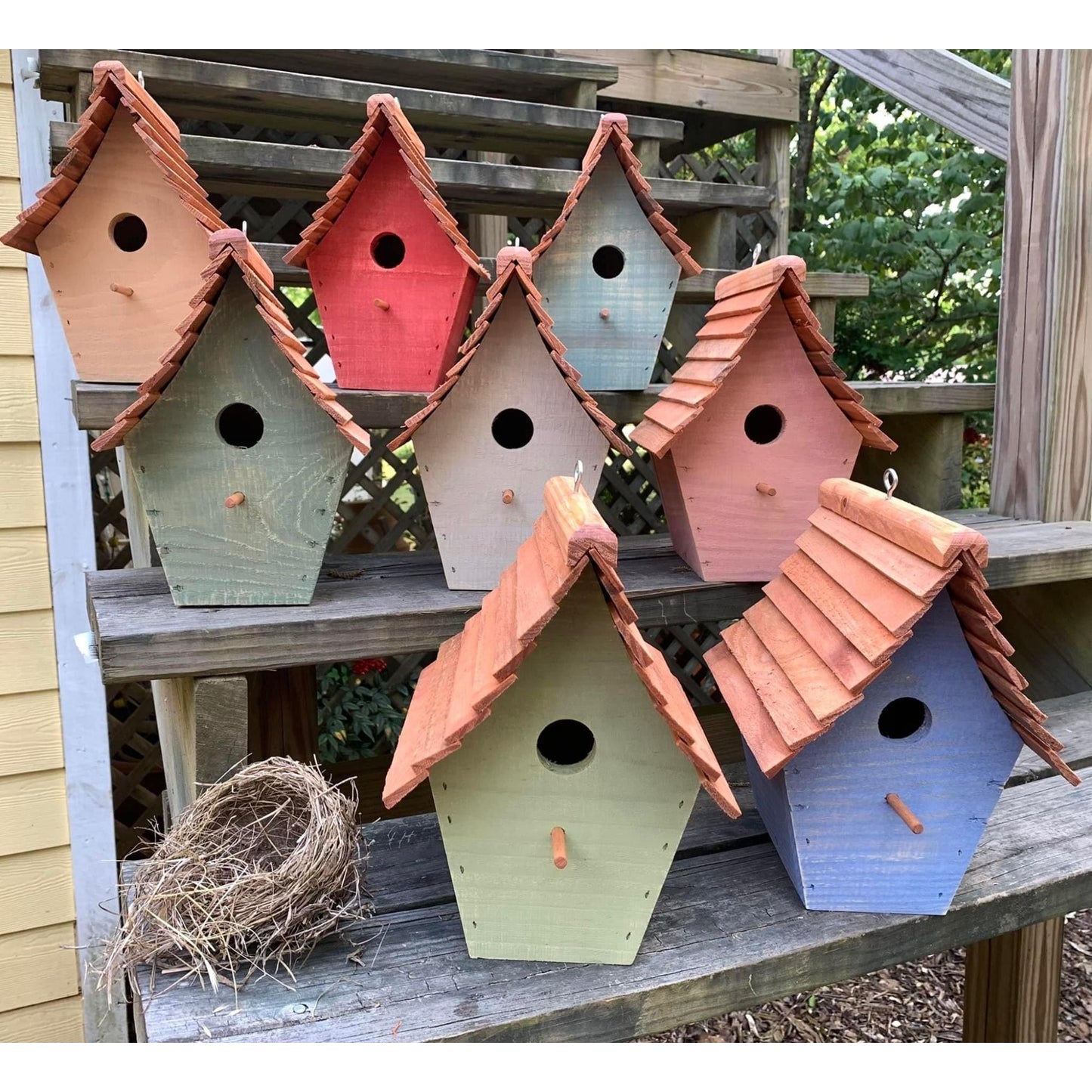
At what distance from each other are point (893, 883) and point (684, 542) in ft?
1.92

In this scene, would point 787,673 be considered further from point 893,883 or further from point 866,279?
point 866,279

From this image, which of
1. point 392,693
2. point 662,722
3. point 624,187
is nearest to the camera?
point 662,722

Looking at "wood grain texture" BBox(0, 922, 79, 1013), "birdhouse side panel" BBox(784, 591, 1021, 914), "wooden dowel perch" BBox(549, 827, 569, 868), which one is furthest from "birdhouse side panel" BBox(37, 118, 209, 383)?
"wood grain texture" BBox(0, 922, 79, 1013)

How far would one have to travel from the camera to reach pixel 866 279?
6.75 feet

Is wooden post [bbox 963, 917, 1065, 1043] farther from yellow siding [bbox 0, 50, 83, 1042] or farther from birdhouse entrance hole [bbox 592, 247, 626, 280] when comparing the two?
yellow siding [bbox 0, 50, 83, 1042]

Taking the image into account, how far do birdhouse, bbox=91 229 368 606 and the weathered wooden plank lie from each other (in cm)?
17

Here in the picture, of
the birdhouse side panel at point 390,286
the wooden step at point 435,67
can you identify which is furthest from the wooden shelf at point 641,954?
the wooden step at point 435,67

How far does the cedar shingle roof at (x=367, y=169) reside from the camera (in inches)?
54.9

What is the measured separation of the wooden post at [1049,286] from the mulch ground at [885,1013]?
1636 mm

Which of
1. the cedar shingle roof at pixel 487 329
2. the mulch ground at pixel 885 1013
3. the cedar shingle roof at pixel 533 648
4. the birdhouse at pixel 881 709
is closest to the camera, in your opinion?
the cedar shingle roof at pixel 533 648

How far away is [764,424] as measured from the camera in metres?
1.44

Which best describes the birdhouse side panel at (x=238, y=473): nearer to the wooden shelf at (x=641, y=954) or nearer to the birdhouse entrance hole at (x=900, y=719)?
the wooden shelf at (x=641, y=954)

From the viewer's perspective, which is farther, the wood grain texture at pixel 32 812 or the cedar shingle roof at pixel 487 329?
the wood grain texture at pixel 32 812

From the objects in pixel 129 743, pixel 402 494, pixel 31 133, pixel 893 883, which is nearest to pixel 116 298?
pixel 31 133
